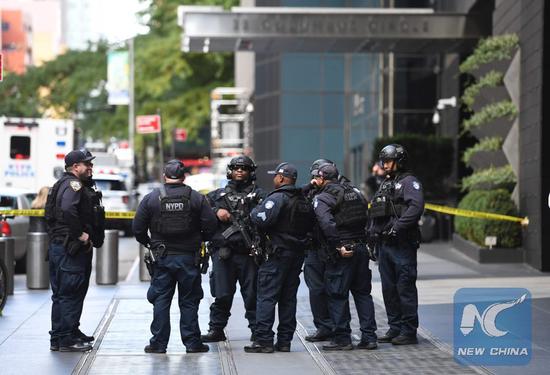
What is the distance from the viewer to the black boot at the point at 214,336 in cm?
1286

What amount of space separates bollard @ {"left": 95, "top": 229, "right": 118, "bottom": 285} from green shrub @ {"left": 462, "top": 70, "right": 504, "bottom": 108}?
832 cm

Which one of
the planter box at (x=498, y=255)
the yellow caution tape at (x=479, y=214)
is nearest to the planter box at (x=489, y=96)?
the yellow caution tape at (x=479, y=214)

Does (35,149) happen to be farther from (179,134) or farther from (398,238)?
(398,238)

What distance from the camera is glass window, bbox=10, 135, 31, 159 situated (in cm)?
3538

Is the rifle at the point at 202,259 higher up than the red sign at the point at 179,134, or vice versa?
the red sign at the point at 179,134

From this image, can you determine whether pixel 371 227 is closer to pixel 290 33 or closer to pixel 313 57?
pixel 290 33

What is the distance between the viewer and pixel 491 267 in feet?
72.7

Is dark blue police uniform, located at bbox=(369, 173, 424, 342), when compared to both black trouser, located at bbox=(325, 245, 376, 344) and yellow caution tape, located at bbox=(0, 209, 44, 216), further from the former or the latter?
yellow caution tape, located at bbox=(0, 209, 44, 216)

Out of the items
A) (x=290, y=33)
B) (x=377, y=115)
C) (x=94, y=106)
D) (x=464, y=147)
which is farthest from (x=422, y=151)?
(x=94, y=106)

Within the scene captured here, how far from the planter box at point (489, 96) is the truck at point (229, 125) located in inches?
1128

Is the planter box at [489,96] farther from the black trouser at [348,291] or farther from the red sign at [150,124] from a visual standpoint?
the red sign at [150,124]

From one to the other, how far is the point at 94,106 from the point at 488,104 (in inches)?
1602

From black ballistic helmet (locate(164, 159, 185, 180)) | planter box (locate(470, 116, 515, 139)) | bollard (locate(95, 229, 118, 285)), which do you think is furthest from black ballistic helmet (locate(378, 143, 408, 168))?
planter box (locate(470, 116, 515, 139))

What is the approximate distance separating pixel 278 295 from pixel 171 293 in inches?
41.8
